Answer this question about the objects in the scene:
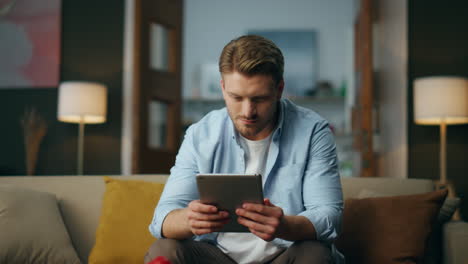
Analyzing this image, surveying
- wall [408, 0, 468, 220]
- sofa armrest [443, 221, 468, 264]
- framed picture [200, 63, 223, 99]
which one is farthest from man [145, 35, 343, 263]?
framed picture [200, 63, 223, 99]

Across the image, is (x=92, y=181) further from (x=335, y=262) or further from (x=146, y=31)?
(x=146, y=31)

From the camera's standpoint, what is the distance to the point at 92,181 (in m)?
2.43

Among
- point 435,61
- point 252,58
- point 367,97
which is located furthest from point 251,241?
point 435,61

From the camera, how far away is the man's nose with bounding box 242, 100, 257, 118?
1.71m

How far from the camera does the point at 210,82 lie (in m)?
7.45

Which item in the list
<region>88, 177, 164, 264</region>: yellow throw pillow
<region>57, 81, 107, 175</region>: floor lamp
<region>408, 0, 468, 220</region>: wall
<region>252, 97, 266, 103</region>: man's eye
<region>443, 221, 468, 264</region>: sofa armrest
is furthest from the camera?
<region>57, 81, 107, 175</region>: floor lamp

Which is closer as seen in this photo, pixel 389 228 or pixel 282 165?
pixel 282 165

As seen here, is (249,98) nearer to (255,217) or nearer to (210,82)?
(255,217)

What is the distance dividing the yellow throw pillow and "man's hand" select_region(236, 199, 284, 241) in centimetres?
79

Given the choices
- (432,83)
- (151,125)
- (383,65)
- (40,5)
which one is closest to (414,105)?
(432,83)

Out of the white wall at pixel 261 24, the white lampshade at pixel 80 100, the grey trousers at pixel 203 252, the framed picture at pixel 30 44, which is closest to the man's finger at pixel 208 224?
the grey trousers at pixel 203 252

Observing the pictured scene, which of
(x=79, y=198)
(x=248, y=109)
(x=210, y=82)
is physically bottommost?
(x=79, y=198)

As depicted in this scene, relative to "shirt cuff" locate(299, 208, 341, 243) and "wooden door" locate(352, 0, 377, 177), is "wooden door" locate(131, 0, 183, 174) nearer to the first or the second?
"wooden door" locate(352, 0, 377, 177)

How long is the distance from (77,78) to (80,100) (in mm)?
587
